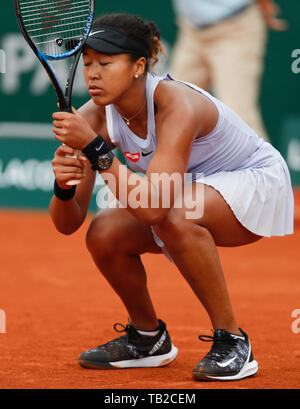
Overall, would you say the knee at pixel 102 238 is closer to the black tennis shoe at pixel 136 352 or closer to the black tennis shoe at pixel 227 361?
the black tennis shoe at pixel 136 352

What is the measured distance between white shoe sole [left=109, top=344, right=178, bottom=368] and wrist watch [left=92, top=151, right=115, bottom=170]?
2.90ft

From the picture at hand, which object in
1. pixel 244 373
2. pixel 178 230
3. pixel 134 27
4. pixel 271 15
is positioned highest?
pixel 271 15

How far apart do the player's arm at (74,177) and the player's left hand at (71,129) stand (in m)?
0.02

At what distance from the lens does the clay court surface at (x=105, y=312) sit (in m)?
2.88

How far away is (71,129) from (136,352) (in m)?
1.05

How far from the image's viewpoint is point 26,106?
311 inches

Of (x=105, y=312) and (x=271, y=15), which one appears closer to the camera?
(x=105, y=312)

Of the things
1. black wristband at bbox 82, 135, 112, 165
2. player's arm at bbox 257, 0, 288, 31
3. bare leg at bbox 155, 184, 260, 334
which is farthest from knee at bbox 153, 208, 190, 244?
player's arm at bbox 257, 0, 288, 31

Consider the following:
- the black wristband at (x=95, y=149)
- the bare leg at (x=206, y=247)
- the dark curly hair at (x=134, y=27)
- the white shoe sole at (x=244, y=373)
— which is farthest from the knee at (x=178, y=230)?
the dark curly hair at (x=134, y=27)

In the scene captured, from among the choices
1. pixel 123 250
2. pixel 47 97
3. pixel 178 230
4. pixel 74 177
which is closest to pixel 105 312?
pixel 123 250

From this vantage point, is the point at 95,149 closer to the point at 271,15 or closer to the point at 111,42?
the point at 111,42

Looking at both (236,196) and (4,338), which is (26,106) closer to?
(4,338)

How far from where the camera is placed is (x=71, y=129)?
2611mm
